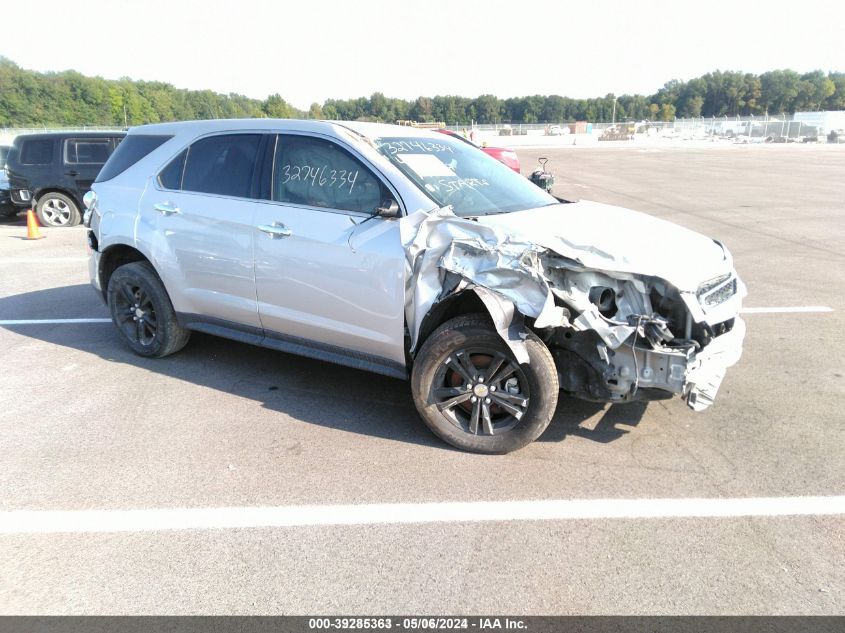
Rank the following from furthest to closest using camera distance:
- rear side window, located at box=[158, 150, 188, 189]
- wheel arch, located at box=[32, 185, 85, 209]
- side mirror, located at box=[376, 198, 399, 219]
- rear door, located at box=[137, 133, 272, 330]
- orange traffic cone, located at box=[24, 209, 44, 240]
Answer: wheel arch, located at box=[32, 185, 85, 209], orange traffic cone, located at box=[24, 209, 44, 240], rear side window, located at box=[158, 150, 188, 189], rear door, located at box=[137, 133, 272, 330], side mirror, located at box=[376, 198, 399, 219]

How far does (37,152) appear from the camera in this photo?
13.4m

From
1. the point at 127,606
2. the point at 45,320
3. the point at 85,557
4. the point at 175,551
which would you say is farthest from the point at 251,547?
the point at 45,320

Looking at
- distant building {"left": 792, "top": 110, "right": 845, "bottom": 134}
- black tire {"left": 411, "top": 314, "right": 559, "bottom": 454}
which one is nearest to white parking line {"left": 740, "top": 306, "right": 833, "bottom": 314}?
black tire {"left": 411, "top": 314, "right": 559, "bottom": 454}

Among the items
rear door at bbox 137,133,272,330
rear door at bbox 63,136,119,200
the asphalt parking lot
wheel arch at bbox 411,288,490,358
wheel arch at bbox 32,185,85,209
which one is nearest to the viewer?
the asphalt parking lot

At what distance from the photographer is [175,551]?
3080mm

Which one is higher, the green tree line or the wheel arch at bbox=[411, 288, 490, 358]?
the green tree line

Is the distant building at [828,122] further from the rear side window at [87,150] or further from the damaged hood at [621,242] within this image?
the damaged hood at [621,242]

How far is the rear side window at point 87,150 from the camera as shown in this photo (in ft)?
43.8

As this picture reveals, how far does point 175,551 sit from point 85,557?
41 centimetres

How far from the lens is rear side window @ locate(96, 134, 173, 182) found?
5.55 meters

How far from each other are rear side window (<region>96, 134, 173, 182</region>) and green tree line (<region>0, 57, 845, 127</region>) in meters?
49.6

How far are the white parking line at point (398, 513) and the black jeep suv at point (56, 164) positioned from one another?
11.8 m

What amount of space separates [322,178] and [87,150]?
11.2 m

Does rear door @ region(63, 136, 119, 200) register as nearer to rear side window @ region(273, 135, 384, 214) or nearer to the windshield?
rear side window @ region(273, 135, 384, 214)
